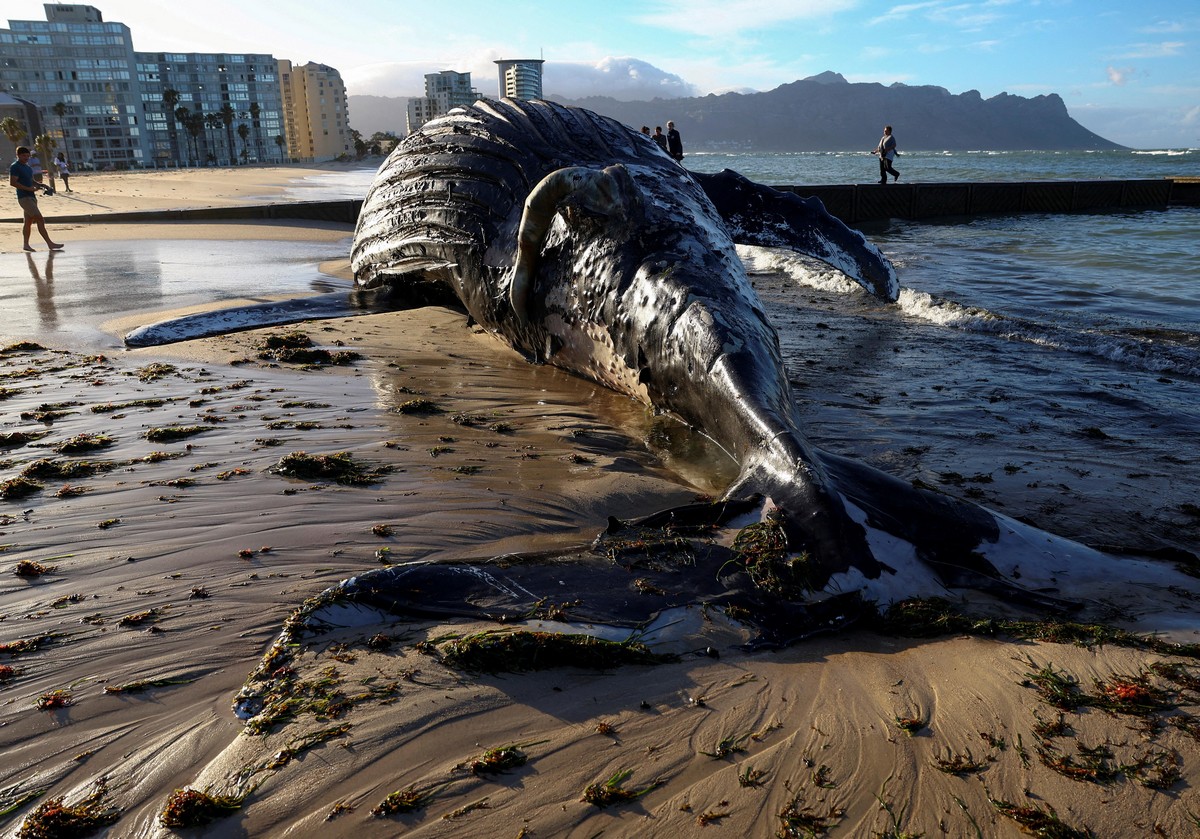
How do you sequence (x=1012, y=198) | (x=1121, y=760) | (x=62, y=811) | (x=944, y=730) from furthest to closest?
(x=1012, y=198), (x=944, y=730), (x=1121, y=760), (x=62, y=811)

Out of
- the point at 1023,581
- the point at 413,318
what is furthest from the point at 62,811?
the point at 413,318

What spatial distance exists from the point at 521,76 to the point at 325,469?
3529 centimetres

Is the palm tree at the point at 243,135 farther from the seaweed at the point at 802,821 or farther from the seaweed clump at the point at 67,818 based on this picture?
the seaweed at the point at 802,821

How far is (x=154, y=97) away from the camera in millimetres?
105062

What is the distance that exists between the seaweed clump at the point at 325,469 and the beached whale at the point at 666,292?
141cm

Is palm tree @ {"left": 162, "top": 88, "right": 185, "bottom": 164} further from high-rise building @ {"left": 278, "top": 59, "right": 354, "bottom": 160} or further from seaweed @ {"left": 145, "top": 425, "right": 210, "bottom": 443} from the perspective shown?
seaweed @ {"left": 145, "top": 425, "right": 210, "bottom": 443}

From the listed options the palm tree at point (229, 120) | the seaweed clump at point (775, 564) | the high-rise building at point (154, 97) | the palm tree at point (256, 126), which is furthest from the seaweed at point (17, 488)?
the palm tree at point (256, 126)

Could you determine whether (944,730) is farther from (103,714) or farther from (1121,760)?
(103,714)

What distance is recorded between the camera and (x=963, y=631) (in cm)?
292

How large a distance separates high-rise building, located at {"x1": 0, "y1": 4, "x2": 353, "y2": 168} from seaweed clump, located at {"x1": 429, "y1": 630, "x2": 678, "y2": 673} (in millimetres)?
86641

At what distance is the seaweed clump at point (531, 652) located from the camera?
102 inches

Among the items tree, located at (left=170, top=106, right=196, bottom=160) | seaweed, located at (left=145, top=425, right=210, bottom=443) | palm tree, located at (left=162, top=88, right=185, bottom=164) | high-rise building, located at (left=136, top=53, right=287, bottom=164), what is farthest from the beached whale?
high-rise building, located at (left=136, top=53, right=287, bottom=164)

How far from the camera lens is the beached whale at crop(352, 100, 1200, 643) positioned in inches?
125

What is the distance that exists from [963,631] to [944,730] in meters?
0.59
